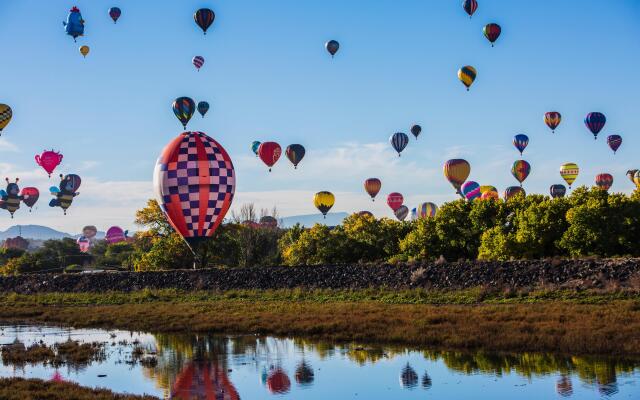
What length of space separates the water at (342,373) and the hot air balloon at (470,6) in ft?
185

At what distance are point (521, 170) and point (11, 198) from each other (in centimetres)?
9193

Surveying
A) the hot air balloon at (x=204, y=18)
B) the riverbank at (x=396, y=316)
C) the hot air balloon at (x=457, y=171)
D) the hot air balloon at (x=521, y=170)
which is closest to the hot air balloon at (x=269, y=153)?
the hot air balloon at (x=204, y=18)

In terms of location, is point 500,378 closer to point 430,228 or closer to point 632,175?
point 430,228

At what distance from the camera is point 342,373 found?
31344 millimetres

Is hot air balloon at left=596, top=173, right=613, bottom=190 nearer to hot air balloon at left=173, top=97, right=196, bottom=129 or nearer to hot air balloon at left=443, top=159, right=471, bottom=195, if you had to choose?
hot air balloon at left=443, top=159, right=471, bottom=195

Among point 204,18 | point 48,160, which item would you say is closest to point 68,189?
point 48,160

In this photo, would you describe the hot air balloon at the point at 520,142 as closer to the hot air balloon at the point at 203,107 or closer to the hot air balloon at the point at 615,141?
the hot air balloon at the point at 615,141

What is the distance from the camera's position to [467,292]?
49156mm

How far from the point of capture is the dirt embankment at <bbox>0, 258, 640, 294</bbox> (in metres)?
46.1

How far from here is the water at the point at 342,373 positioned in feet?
91.6

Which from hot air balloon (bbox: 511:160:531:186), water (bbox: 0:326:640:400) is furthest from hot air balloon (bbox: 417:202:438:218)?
water (bbox: 0:326:640:400)

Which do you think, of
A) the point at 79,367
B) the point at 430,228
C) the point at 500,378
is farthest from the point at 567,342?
the point at 430,228

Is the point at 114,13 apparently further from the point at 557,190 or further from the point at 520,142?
the point at 557,190

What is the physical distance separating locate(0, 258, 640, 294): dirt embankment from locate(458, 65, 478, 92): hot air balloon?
38716 mm
